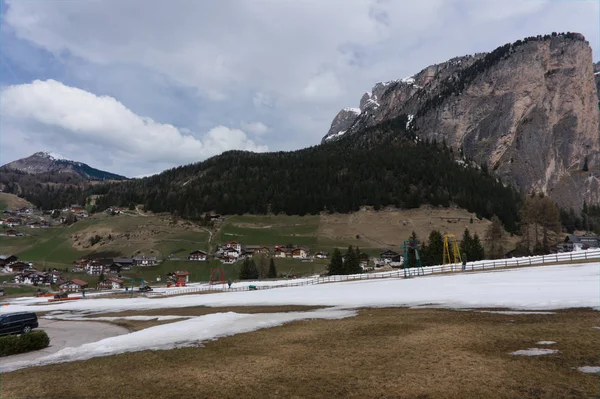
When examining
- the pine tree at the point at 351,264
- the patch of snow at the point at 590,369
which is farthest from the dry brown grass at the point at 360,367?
the pine tree at the point at 351,264

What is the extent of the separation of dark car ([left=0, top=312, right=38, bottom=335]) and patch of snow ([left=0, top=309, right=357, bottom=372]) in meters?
10.3

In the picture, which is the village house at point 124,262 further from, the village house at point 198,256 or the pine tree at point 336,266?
the pine tree at point 336,266

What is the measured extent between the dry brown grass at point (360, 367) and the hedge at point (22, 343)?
594cm

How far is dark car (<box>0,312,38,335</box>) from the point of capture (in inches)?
1005

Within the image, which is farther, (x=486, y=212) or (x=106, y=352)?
(x=486, y=212)

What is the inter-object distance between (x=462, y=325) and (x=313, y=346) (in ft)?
26.0

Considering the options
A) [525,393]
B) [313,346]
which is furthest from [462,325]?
[525,393]

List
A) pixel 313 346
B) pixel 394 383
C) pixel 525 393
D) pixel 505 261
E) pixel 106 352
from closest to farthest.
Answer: pixel 525 393, pixel 394 383, pixel 313 346, pixel 106 352, pixel 505 261

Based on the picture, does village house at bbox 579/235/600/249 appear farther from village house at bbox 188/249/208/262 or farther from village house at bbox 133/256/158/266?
village house at bbox 133/256/158/266

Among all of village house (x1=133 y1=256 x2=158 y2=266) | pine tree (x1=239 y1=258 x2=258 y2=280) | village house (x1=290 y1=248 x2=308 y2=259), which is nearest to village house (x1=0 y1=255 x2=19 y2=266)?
village house (x1=133 y1=256 x2=158 y2=266)

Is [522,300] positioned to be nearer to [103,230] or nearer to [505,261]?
[505,261]

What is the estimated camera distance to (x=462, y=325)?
58.9ft

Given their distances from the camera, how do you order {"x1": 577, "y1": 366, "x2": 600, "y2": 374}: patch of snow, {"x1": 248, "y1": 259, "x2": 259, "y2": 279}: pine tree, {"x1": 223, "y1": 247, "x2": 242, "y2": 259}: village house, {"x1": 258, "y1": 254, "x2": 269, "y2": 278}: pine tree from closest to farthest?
{"x1": 577, "y1": 366, "x2": 600, "y2": 374}: patch of snow → {"x1": 248, "y1": 259, "x2": 259, "y2": 279}: pine tree → {"x1": 258, "y1": 254, "x2": 269, "y2": 278}: pine tree → {"x1": 223, "y1": 247, "x2": 242, "y2": 259}: village house

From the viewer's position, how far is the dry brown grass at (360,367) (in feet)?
32.5
